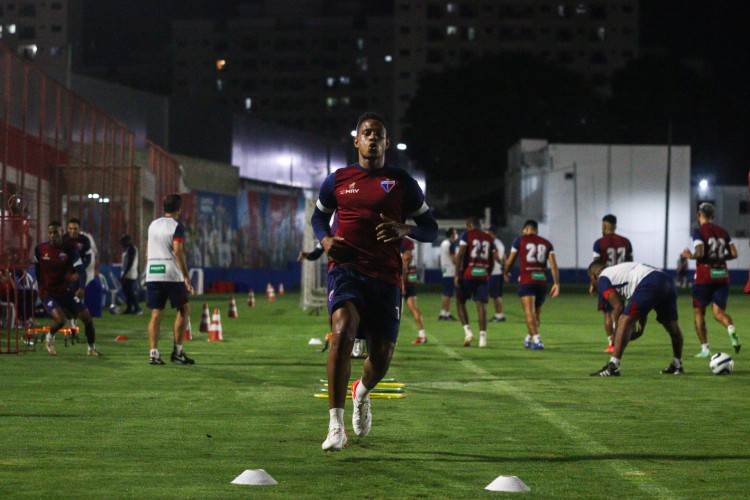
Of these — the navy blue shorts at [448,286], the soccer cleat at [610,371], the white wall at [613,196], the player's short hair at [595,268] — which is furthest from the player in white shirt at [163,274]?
the white wall at [613,196]

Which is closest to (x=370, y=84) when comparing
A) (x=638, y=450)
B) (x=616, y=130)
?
(x=616, y=130)

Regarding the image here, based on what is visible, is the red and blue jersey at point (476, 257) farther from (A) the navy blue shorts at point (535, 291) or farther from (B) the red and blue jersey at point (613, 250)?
(B) the red and blue jersey at point (613, 250)

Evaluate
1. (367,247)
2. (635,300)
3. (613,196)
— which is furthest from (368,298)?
(613,196)

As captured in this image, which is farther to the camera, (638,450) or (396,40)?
(396,40)

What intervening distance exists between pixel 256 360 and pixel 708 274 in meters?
5.93

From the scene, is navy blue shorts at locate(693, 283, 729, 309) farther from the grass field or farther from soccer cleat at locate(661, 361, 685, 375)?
soccer cleat at locate(661, 361, 685, 375)

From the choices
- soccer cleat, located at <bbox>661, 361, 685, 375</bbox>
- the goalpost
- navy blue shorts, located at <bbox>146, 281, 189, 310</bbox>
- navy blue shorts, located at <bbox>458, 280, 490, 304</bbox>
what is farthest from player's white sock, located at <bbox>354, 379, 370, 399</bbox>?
the goalpost

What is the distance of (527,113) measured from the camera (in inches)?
3989

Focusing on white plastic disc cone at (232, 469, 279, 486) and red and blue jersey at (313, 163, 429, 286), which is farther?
red and blue jersey at (313, 163, 429, 286)

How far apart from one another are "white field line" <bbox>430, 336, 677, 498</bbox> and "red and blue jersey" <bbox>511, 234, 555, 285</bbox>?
489cm

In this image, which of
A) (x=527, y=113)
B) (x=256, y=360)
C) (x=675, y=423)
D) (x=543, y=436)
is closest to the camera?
(x=543, y=436)

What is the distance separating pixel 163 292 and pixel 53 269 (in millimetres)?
1990

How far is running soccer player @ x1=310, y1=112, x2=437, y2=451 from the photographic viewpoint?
8.10 meters

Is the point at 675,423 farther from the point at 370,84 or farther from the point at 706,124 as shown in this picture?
the point at 370,84
